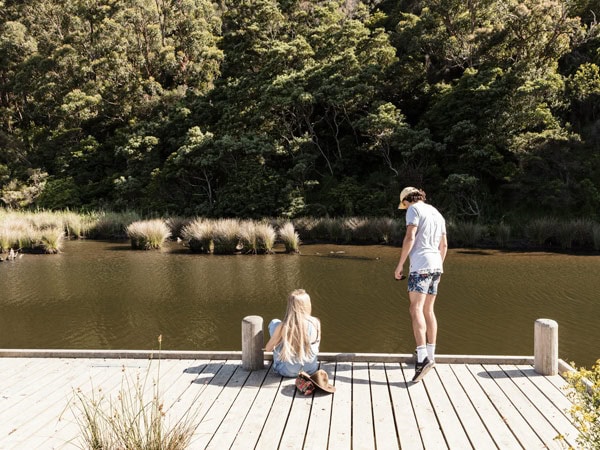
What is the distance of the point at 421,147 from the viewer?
66.8 ft

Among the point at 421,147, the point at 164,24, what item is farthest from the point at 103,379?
the point at 164,24

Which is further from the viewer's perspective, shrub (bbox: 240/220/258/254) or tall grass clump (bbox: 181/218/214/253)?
tall grass clump (bbox: 181/218/214/253)

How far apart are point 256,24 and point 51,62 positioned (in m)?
13.8

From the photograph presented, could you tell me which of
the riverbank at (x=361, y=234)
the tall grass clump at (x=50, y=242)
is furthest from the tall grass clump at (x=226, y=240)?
the tall grass clump at (x=50, y=242)

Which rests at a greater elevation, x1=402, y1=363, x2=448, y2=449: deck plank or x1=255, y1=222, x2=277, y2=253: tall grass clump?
x1=255, y1=222, x2=277, y2=253: tall grass clump

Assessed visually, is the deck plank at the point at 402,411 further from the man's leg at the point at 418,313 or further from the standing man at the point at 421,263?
the man's leg at the point at 418,313

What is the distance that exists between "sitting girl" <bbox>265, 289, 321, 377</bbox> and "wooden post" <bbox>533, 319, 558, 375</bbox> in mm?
1930

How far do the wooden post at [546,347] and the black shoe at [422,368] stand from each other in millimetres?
967

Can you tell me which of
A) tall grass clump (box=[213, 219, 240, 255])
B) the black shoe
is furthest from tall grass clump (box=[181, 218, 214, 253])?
the black shoe

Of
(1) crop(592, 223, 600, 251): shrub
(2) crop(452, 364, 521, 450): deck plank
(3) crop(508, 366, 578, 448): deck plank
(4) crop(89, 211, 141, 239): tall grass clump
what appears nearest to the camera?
(2) crop(452, 364, 521, 450): deck plank

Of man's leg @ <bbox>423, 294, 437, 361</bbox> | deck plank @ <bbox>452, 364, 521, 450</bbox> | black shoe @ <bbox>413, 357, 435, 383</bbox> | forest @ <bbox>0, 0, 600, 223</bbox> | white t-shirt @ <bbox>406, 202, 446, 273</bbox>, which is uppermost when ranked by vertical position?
forest @ <bbox>0, 0, 600, 223</bbox>

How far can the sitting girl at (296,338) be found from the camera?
418 centimetres

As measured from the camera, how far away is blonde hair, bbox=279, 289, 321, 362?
13.7 feet

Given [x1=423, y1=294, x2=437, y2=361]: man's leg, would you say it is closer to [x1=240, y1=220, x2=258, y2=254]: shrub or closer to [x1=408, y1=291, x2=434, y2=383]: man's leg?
[x1=408, y1=291, x2=434, y2=383]: man's leg
